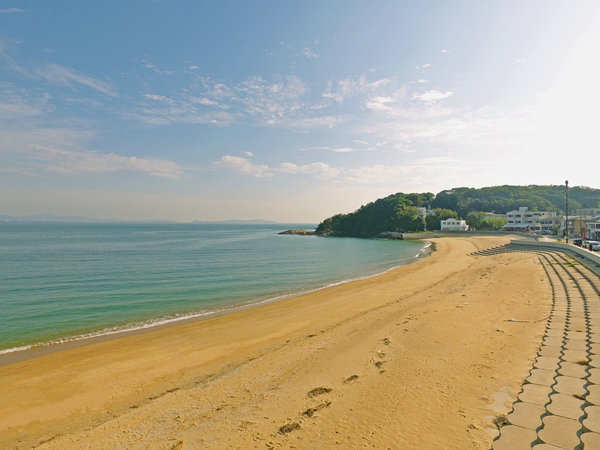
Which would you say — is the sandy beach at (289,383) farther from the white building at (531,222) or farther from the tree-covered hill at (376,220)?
the tree-covered hill at (376,220)

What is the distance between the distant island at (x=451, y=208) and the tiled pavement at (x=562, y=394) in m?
104

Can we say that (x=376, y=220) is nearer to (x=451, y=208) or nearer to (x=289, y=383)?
(x=451, y=208)

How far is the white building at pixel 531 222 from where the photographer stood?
327 feet

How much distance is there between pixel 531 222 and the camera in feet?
354

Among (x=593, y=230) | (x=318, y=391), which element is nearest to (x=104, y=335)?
(x=318, y=391)

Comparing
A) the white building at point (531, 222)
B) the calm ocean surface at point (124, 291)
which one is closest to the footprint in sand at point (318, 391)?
the calm ocean surface at point (124, 291)

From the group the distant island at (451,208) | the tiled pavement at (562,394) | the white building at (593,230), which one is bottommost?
the tiled pavement at (562,394)

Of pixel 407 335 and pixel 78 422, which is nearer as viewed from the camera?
pixel 78 422

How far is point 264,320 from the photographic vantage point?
54.3 feet

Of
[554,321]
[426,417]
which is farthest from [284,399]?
[554,321]

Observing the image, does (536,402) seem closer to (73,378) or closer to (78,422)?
(78,422)

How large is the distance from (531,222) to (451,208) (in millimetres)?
44785

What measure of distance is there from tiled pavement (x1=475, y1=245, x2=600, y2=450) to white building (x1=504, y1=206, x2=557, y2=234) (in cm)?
10485

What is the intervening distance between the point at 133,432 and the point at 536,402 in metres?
8.47
